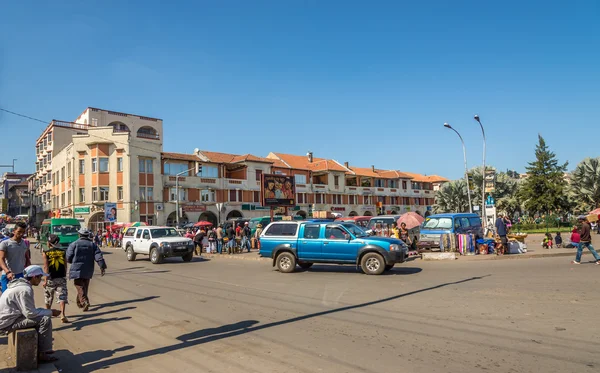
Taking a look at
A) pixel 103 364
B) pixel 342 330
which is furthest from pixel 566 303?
pixel 103 364

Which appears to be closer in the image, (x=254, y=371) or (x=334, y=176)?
(x=254, y=371)

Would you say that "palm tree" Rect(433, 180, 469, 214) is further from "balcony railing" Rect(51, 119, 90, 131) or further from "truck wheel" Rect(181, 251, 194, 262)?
"balcony railing" Rect(51, 119, 90, 131)

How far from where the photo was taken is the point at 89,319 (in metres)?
8.59

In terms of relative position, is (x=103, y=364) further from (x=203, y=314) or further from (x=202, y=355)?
(x=203, y=314)

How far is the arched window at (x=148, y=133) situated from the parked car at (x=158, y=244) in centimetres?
4263

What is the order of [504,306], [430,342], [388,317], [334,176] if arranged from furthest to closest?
[334,176] < [504,306] < [388,317] < [430,342]

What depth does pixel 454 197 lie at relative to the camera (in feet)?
147

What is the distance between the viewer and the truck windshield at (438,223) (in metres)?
20.0

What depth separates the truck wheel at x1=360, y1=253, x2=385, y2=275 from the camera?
13727mm

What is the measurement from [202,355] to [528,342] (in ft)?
15.0

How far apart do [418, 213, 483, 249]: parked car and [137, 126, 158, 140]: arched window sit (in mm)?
50897

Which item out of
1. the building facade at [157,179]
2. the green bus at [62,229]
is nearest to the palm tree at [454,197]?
the building facade at [157,179]

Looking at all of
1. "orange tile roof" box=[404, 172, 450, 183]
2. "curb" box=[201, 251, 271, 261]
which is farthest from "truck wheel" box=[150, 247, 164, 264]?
"orange tile roof" box=[404, 172, 450, 183]

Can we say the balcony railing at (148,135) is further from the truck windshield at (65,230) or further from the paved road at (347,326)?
the paved road at (347,326)
